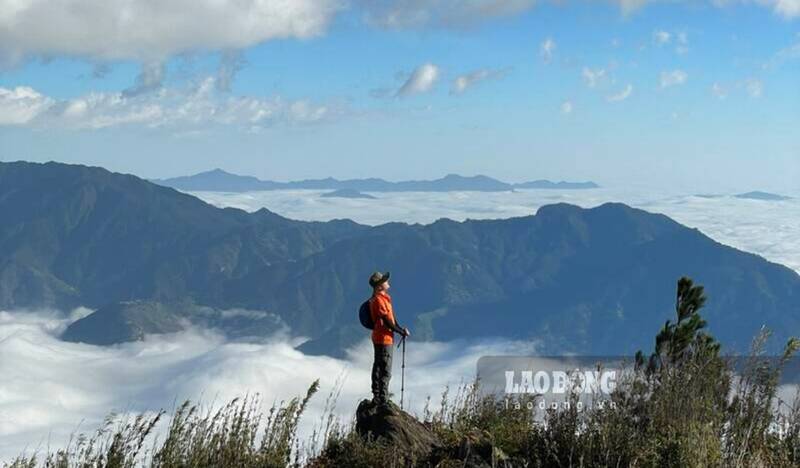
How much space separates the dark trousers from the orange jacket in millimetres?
157

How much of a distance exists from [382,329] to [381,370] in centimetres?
46

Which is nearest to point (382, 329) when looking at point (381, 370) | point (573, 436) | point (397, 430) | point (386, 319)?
point (386, 319)

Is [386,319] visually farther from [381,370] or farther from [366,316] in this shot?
[381,370]

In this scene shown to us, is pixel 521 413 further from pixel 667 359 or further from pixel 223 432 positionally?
pixel 223 432

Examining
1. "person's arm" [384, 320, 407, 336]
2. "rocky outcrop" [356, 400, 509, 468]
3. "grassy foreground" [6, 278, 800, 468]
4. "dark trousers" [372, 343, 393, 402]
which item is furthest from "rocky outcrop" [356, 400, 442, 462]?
"person's arm" [384, 320, 407, 336]

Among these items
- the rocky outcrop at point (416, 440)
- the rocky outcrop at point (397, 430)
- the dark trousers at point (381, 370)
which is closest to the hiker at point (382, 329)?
the dark trousers at point (381, 370)

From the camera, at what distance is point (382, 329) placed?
10.5 metres

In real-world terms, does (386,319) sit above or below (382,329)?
above

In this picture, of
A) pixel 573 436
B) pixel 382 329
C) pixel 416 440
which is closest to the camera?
pixel 573 436

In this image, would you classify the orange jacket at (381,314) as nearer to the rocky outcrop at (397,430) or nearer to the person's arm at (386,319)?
the person's arm at (386,319)

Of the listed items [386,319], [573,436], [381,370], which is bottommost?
[381,370]

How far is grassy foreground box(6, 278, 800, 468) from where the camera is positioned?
6684 mm

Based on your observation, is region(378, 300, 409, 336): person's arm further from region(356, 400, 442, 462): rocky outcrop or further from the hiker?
region(356, 400, 442, 462): rocky outcrop

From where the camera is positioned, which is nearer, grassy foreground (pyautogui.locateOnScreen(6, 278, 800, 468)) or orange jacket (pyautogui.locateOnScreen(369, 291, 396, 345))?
grassy foreground (pyautogui.locateOnScreen(6, 278, 800, 468))
